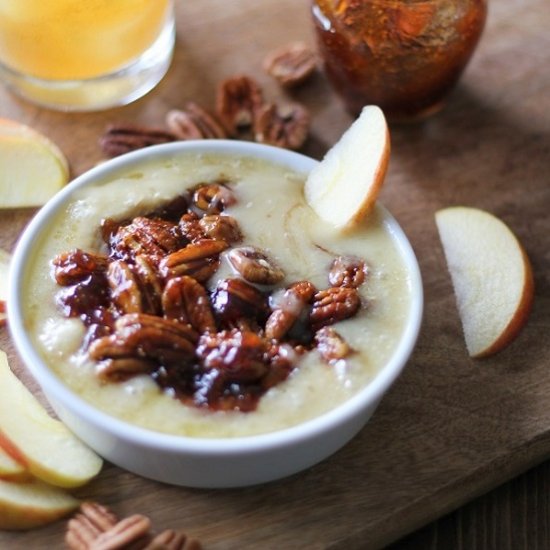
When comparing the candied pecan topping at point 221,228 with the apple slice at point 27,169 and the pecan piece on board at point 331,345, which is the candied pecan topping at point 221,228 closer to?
the pecan piece on board at point 331,345

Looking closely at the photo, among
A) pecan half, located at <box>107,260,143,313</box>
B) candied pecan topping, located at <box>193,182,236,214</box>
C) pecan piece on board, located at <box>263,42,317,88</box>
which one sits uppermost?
pecan half, located at <box>107,260,143,313</box>

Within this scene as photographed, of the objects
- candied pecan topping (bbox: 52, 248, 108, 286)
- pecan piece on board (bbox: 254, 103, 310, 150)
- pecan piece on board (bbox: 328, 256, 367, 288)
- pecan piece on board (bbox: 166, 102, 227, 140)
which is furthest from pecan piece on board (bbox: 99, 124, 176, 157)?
pecan piece on board (bbox: 328, 256, 367, 288)

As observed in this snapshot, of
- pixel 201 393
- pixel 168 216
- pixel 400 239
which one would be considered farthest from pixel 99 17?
pixel 201 393

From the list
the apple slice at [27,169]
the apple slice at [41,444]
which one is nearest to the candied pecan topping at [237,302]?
the apple slice at [41,444]

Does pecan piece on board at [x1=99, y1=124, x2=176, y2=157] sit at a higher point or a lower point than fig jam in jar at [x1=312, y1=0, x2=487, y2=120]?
higher

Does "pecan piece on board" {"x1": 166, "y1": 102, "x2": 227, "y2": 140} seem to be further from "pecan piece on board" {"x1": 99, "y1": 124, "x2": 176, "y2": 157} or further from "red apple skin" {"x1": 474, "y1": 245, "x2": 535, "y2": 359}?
"red apple skin" {"x1": 474, "y1": 245, "x2": 535, "y2": 359}

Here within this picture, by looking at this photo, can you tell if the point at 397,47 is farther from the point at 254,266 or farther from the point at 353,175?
the point at 254,266
